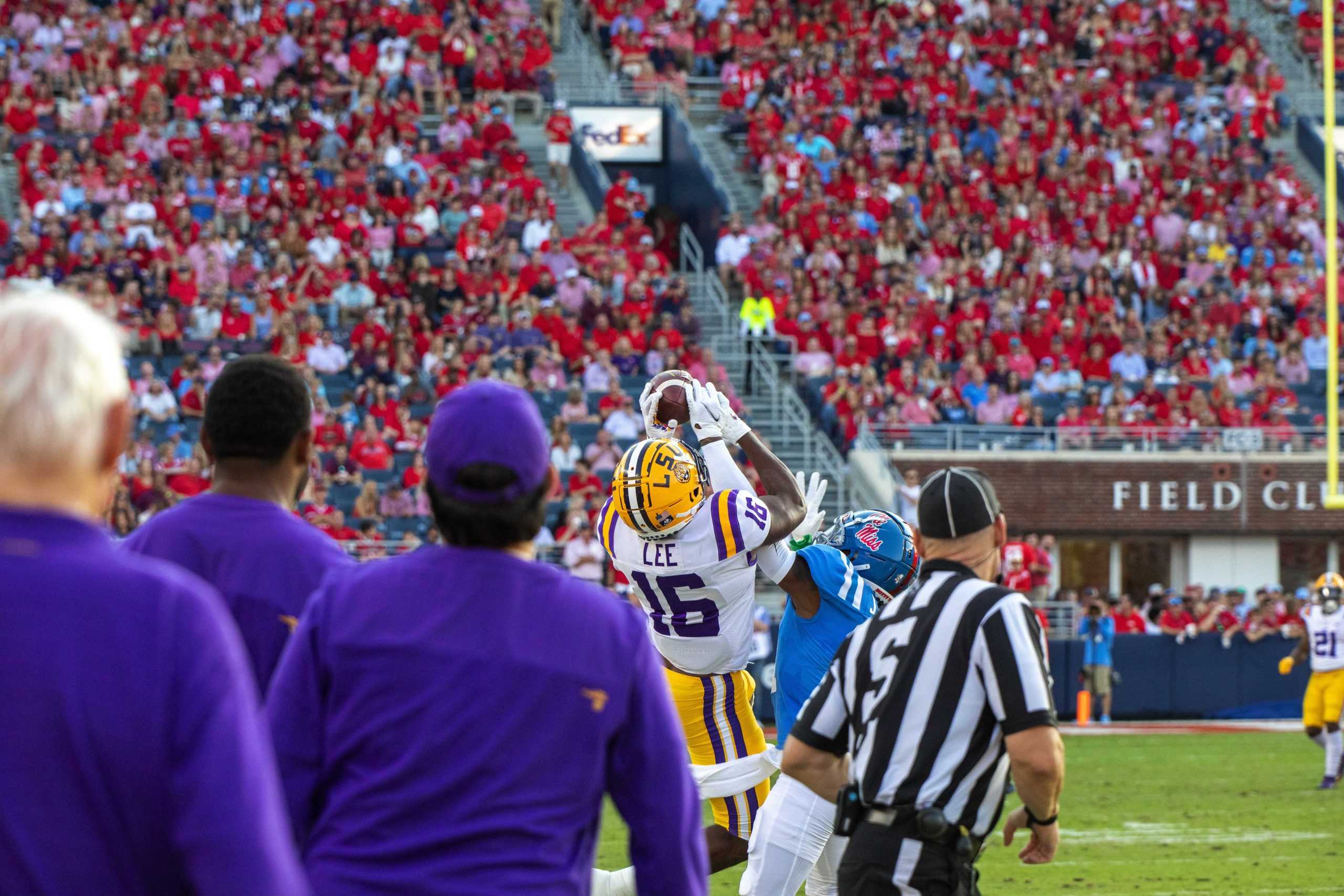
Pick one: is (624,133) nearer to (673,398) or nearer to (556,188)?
(556,188)

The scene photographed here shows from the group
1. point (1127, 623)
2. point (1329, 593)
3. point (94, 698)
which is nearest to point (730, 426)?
point (94, 698)

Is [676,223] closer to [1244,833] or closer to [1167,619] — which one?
[1167,619]

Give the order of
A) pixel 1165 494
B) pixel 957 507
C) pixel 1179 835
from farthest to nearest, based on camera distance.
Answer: pixel 1165 494, pixel 1179 835, pixel 957 507

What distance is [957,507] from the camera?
4.25 metres

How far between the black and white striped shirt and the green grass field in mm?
4856

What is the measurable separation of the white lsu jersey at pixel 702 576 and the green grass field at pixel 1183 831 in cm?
239

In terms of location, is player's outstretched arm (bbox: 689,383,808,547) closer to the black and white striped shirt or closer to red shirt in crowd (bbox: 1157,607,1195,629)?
the black and white striped shirt

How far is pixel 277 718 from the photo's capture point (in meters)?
3.00

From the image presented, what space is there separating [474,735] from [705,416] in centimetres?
401

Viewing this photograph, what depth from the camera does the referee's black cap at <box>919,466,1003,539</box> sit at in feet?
13.9

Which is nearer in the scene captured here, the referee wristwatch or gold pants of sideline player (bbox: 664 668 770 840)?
the referee wristwatch

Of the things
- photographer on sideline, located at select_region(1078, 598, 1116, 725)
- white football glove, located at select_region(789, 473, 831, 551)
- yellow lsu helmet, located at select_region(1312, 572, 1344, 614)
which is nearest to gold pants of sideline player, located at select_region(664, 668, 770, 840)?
white football glove, located at select_region(789, 473, 831, 551)

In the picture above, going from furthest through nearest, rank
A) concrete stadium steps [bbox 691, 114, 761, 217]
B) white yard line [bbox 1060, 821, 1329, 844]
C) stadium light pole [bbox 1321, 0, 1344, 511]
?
concrete stadium steps [bbox 691, 114, 761, 217] < stadium light pole [bbox 1321, 0, 1344, 511] < white yard line [bbox 1060, 821, 1329, 844]

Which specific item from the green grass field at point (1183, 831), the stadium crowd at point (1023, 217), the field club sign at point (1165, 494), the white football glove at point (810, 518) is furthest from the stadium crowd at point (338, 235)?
the white football glove at point (810, 518)
